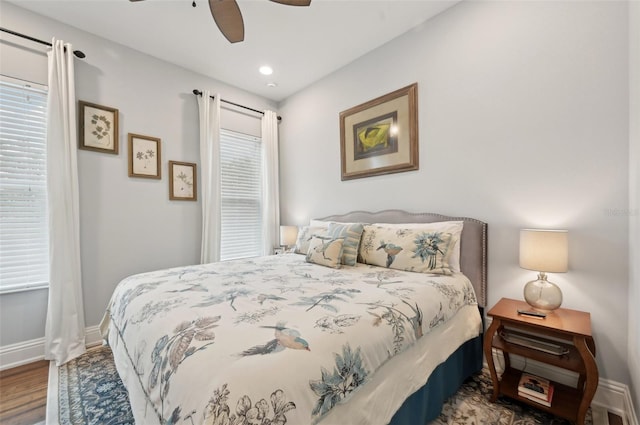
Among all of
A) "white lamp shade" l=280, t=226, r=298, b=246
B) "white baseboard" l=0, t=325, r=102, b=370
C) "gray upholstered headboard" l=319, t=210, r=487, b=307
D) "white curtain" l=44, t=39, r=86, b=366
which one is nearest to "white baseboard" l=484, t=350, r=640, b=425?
"gray upholstered headboard" l=319, t=210, r=487, b=307

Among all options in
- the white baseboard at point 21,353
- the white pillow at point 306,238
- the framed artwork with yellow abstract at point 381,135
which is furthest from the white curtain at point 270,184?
the white baseboard at point 21,353

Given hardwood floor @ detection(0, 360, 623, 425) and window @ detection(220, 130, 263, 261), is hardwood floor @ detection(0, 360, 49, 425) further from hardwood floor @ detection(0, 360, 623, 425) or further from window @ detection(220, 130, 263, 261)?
window @ detection(220, 130, 263, 261)

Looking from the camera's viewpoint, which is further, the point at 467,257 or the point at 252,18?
the point at 252,18

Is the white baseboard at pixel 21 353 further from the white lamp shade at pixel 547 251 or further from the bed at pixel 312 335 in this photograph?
the white lamp shade at pixel 547 251

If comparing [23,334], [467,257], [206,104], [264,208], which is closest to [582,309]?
[467,257]

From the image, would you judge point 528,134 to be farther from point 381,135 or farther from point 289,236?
point 289,236

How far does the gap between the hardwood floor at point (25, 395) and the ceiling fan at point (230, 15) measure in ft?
9.16

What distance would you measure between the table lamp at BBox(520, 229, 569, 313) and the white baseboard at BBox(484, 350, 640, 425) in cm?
52

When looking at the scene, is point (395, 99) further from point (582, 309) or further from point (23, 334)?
point (23, 334)

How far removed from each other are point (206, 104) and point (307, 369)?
329 cm

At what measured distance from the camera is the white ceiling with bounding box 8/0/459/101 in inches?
89.0

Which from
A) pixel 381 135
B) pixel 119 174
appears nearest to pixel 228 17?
pixel 381 135

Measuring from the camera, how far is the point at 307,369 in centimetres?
83

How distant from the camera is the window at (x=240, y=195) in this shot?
3.54 metres
